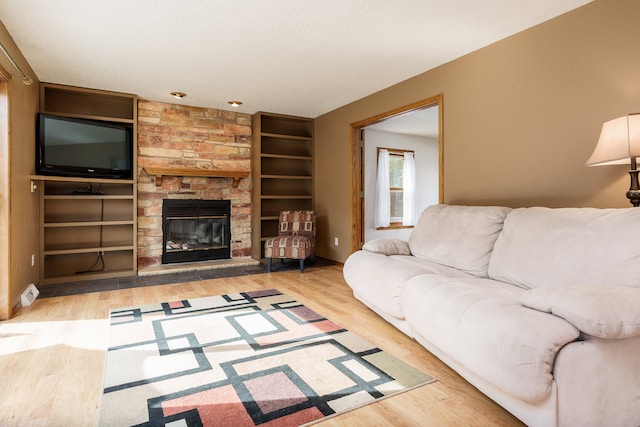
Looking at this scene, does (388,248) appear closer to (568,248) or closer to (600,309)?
(568,248)

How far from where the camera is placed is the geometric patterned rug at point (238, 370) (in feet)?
5.30

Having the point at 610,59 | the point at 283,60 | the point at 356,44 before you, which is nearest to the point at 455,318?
the point at 610,59

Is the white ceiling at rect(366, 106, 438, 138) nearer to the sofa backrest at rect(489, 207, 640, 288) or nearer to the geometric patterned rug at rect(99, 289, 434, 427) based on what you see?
the sofa backrest at rect(489, 207, 640, 288)

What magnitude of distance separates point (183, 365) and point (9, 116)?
8.29 feet

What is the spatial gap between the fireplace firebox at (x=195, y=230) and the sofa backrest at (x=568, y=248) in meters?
4.01

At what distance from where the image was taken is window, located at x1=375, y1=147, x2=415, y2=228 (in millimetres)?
6516

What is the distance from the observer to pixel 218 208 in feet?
17.7

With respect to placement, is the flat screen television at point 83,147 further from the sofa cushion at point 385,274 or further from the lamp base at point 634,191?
the lamp base at point 634,191

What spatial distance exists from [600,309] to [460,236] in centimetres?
151

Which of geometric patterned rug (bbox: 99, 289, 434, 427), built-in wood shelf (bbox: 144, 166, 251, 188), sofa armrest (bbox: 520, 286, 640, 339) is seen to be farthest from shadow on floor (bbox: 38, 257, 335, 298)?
sofa armrest (bbox: 520, 286, 640, 339)

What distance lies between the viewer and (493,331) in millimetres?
1490

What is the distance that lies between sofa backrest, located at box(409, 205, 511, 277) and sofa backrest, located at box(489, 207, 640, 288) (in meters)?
0.10

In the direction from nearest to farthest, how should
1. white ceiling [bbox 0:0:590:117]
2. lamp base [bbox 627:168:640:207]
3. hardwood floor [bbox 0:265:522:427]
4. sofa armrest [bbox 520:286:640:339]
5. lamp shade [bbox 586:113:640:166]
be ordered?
sofa armrest [bbox 520:286:640:339], hardwood floor [bbox 0:265:522:427], lamp shade [bbox 586:113:640:166], lamp base [bbox 627:168:640:207], white ceiling [bbox 0:0:590:117]

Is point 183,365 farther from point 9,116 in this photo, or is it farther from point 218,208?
point 218,208
